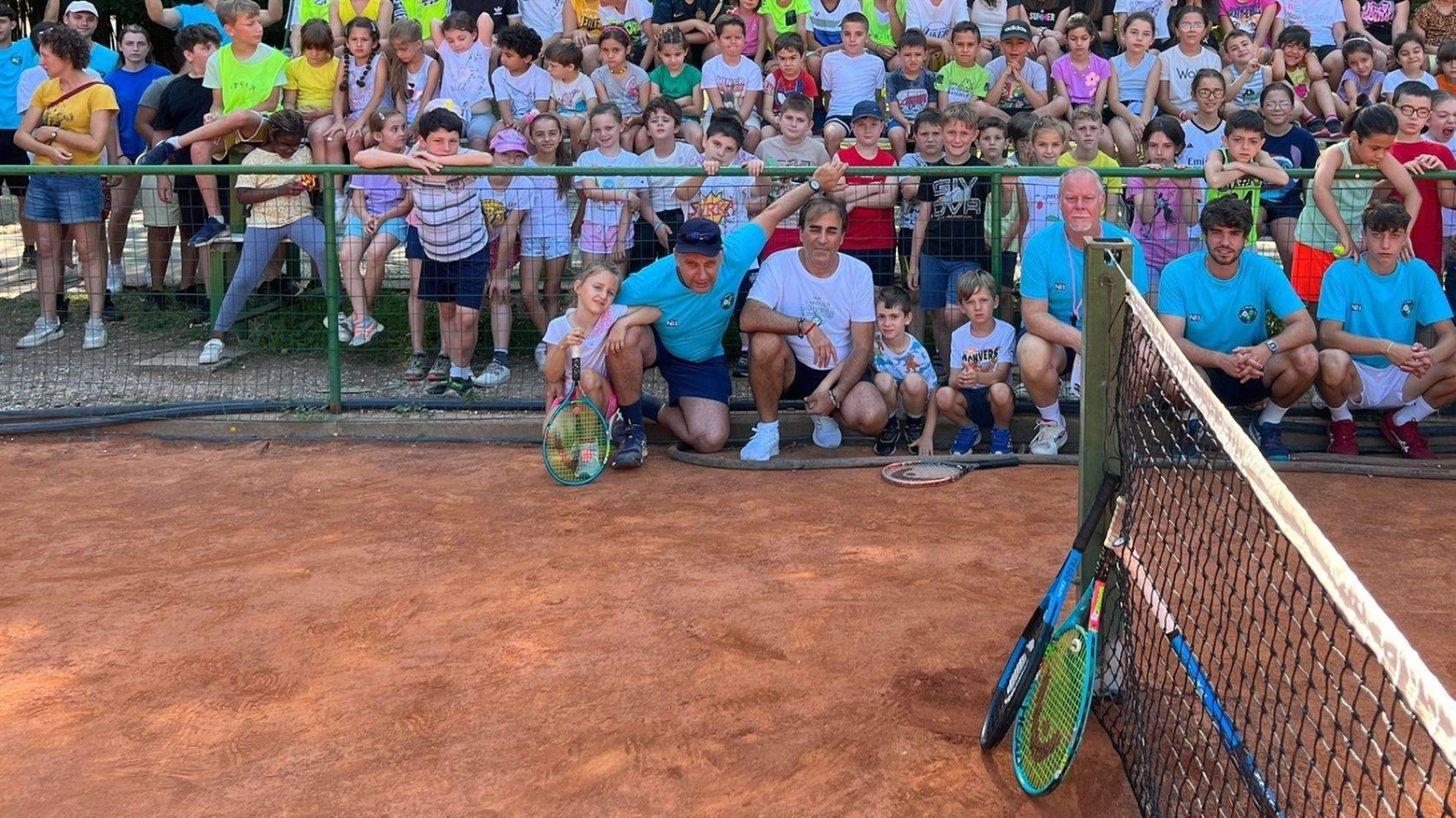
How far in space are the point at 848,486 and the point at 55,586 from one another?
3.73 metres

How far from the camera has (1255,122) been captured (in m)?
7.98

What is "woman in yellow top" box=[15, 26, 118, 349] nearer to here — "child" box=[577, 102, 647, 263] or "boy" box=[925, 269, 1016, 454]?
"child" box=[577, 102, 647, 263]

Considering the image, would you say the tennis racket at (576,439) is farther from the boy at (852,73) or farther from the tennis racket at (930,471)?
the boy at (852,73)

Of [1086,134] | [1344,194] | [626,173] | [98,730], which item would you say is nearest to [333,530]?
[98,730]

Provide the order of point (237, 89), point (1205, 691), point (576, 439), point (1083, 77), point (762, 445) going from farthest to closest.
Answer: point (1083, 77), point (237, 89), point (762, 445), point (576, 439), point (1205, 691)

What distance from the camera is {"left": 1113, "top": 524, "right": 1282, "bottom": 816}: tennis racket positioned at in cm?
371

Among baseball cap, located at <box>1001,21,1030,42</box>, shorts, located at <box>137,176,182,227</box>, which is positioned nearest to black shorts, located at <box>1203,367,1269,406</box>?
baseball cap, located at <box>1001,21,1030,42</box>

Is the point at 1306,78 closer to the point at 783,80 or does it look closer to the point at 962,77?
the point at 962,77

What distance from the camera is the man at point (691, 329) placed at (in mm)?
7711

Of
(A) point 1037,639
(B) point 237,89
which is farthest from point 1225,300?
(B) point 237,89

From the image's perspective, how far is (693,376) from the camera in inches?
319

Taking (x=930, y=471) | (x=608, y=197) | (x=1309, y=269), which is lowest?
(x=930, y=471)

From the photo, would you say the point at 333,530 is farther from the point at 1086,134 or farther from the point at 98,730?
the point at 1086,134

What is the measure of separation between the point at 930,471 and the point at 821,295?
1206mm
